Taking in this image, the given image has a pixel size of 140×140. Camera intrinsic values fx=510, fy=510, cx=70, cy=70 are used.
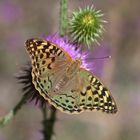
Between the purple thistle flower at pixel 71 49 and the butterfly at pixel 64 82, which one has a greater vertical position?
the purple thistle flower at pixel 71 49

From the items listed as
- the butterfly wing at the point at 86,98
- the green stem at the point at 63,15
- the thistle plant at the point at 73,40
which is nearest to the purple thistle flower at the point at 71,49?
the thistle plant at the point at 73,40

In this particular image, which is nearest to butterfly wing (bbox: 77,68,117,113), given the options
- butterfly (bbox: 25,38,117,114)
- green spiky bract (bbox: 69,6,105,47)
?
butterfly (bbox: 25,38,117,114)

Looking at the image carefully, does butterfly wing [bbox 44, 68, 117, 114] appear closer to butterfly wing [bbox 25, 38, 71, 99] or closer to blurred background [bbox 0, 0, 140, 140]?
butterfly wing [bbox 25, 38, 71, 99]

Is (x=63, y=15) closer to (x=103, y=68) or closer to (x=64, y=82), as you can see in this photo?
(x=64, y=82)

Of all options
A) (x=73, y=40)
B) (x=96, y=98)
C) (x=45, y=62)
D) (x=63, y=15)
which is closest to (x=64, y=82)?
(x=45, y=62)

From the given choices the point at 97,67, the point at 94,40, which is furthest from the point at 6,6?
the point at 94,40

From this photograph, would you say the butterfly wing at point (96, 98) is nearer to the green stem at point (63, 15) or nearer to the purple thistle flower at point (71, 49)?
the purple thistle flower at point (71, 49)
